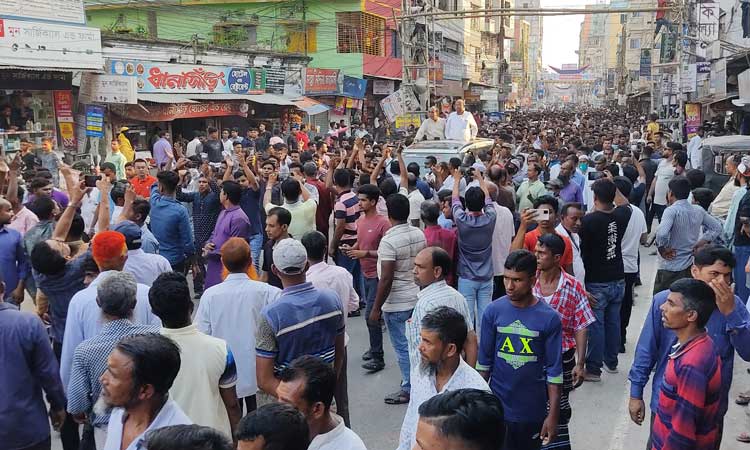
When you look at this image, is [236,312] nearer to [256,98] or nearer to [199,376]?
[199,376]

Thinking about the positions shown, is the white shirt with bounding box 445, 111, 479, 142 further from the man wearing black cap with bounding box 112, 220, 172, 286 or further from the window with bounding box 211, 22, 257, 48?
the window with bounding box 211, 22, 257, 48

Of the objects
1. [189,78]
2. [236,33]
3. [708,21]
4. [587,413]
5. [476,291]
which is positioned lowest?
[587,413]

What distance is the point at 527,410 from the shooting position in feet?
13.2

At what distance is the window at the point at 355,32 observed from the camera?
3500 cm

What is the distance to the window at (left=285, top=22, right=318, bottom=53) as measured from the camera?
34.5 metres

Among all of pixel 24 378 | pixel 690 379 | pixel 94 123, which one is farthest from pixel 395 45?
pixel 690 379

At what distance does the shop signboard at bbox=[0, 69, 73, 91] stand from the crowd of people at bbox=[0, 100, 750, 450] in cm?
860

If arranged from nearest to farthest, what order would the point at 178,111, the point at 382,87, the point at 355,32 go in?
the point at 178,111
the point at 355,32
the point at 382,87

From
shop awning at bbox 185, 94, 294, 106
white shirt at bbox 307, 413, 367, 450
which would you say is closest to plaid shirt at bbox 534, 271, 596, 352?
white shirt at bbox 307, 413, 367, 450

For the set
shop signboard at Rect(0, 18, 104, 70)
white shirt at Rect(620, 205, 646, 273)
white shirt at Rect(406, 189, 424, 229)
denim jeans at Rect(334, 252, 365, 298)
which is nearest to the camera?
white shirt at Rect(620, 205, 646, 273)

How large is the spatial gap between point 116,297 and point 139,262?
1.54 m

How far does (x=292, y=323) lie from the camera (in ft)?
Result: 13.6

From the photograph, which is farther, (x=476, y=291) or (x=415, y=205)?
(x=415, y=205)

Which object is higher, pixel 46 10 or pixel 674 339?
pixel 46 10
